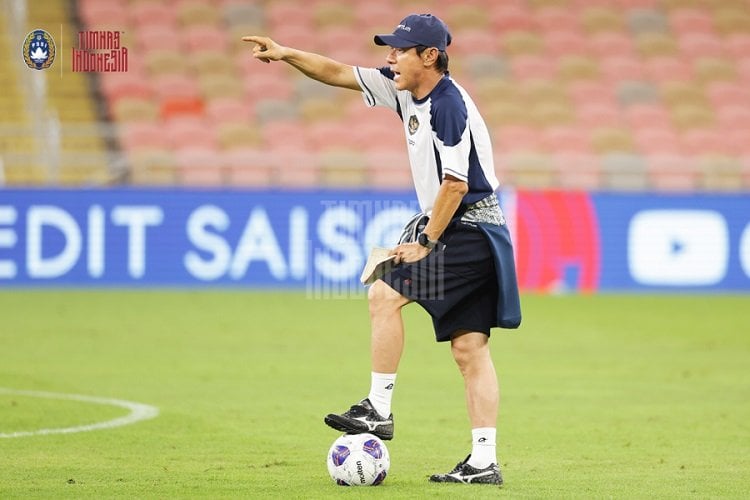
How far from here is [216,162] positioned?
1909cm

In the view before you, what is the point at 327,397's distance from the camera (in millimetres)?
9828

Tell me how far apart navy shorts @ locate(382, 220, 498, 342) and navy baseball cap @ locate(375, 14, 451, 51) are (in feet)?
2.96

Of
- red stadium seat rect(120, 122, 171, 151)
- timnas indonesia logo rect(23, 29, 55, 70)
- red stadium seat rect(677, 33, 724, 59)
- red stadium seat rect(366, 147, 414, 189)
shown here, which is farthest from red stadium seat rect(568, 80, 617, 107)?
timnas indonesia logo rect(23, 29, 55, 70)

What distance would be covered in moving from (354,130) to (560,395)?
13.0 m

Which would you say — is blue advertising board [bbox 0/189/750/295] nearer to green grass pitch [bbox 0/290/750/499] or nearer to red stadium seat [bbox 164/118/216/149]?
green grass pitch [bbox 0/290/750/499]

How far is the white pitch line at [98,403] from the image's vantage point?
318 inches

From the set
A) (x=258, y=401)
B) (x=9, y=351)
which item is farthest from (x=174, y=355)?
(x=258, y=401)

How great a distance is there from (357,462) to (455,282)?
1.00 metres

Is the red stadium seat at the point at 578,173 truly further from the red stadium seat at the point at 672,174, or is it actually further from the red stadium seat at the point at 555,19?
the red stadium seat at the point at 555,19

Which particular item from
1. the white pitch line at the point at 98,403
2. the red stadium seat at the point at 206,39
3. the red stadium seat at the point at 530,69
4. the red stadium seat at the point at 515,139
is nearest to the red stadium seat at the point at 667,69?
the red stadium seat at the point at 530,69

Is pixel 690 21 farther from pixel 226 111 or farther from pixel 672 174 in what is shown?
pixel 226 111

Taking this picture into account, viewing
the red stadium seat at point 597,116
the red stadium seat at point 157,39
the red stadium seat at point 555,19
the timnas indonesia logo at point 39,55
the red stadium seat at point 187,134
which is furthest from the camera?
the red stadium seat at point 555,19

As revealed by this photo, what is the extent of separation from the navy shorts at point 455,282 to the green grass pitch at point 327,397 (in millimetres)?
810

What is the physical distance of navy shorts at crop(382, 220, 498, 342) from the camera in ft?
21.3
